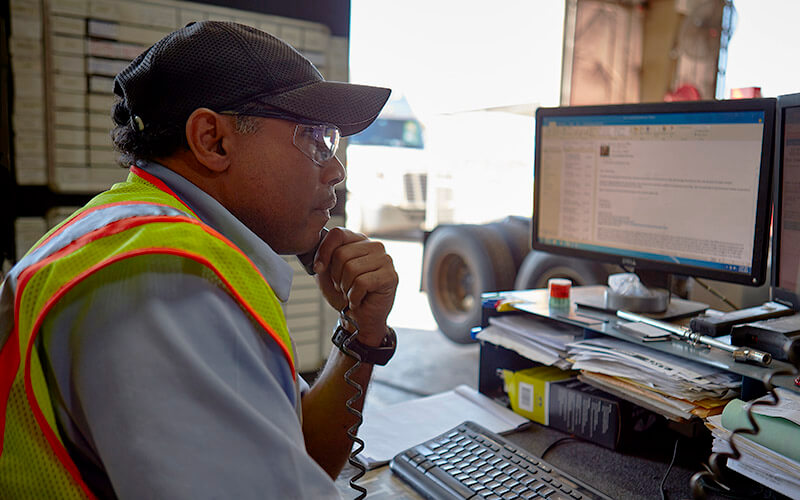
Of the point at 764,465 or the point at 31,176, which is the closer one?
the point at 764,465

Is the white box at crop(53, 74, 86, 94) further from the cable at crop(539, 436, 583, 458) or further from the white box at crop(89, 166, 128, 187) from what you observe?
the cable at crop(539, 436, 583, 458)

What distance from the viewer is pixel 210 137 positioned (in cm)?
82

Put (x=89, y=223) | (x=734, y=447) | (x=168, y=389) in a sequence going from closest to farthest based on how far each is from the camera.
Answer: (x=168, y=389), (x=89, y=223), (x=734, y=447)

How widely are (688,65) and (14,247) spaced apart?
597 cm

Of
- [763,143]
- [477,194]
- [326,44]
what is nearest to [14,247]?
[326,44]

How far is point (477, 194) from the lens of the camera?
4.13 metres

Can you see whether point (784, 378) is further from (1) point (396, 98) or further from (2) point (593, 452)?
(1) point (396, 98)

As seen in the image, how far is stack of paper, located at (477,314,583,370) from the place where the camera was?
1324 millimetres

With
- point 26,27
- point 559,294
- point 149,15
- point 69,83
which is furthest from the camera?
point 149,15

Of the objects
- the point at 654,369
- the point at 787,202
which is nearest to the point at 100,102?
the point at 654,369

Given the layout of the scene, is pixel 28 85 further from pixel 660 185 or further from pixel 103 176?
pixel 660 185

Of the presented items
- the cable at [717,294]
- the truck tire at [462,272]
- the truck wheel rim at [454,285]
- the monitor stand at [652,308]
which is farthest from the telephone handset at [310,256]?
the truck wheel rim at [454,285]

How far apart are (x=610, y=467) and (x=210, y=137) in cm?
91

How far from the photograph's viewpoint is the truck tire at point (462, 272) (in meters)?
3.40
